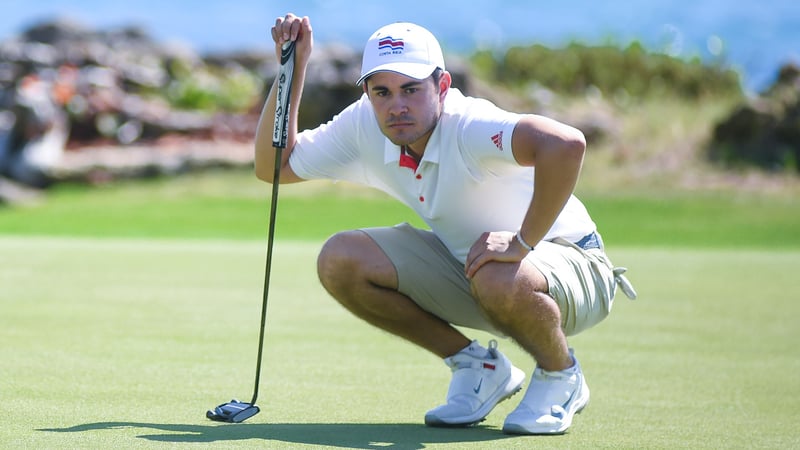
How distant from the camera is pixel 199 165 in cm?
1889

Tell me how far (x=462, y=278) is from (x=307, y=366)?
1.17 meters

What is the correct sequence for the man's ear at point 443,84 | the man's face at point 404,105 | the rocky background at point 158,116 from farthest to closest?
the rocky background at point 158,116
the man's ear at point 443,84
the man's face at point 404,105

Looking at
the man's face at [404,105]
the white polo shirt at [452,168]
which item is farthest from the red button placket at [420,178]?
the man's face at [404,105]

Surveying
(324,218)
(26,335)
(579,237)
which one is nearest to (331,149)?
(579,237)

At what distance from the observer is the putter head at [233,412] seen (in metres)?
4.01

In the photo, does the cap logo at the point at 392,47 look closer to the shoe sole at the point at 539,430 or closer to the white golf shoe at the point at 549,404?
the white golf shoe at the point at 549,404

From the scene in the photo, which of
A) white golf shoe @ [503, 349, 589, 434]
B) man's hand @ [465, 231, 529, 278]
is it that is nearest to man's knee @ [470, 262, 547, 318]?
man's hand @ [465, 231, 529, 278]

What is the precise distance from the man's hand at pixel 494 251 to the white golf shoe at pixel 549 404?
0.44 m

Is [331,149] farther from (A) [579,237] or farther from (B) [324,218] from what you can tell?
(B) [324,218]

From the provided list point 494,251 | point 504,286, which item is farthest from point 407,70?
point 504,286

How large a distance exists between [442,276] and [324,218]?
10.8 m

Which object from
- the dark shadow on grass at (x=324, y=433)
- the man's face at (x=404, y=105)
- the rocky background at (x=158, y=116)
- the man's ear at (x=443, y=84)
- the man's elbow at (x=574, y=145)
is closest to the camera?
the dark shadow on grass at (x=324, y=433)

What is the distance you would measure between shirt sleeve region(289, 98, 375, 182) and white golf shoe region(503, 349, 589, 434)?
1.02 m

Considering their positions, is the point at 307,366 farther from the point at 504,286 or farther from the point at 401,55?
the point at 401,55
